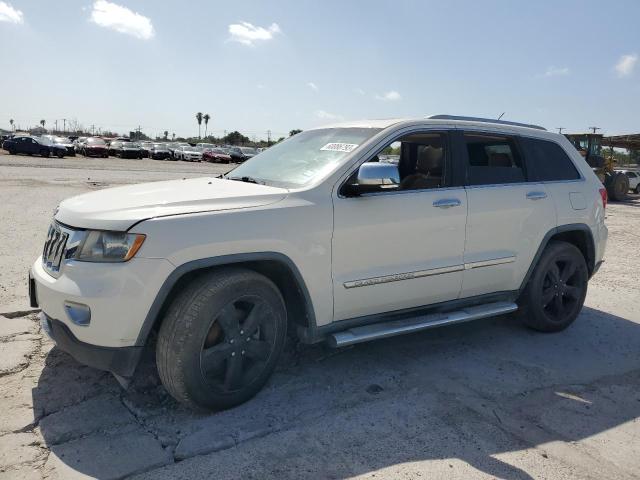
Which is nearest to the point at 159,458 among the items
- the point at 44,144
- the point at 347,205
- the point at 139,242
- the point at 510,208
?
the point at 139,242

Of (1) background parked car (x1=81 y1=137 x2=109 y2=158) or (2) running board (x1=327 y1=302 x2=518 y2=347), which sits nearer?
(2) running board (x1=327 y1=302 x2=518 y2=347)

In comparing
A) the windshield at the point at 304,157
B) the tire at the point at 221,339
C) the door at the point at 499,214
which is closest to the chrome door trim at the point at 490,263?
the door at the point at 499,214

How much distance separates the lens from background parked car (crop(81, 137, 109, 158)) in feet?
131

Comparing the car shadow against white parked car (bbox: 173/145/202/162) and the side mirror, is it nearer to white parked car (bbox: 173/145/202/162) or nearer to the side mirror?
the side mirror

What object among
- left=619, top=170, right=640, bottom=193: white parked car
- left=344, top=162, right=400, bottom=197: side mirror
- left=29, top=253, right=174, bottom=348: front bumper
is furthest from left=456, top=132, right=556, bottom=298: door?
left=619, top=170, right=640, bottom=193: white parked car

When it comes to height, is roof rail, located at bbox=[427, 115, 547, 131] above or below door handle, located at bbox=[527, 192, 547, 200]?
above

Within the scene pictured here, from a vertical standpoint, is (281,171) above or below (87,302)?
above

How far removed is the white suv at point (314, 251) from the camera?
9.69 feet

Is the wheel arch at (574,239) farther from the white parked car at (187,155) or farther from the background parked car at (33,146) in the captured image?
the white parked car at (187,155)

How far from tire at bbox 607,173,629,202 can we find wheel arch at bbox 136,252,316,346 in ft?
66.6

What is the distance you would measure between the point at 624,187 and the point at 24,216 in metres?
20.4

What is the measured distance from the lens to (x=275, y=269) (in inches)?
137

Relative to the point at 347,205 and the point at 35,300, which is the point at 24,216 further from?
the point at 347,205

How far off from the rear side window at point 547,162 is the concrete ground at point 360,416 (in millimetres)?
1501
